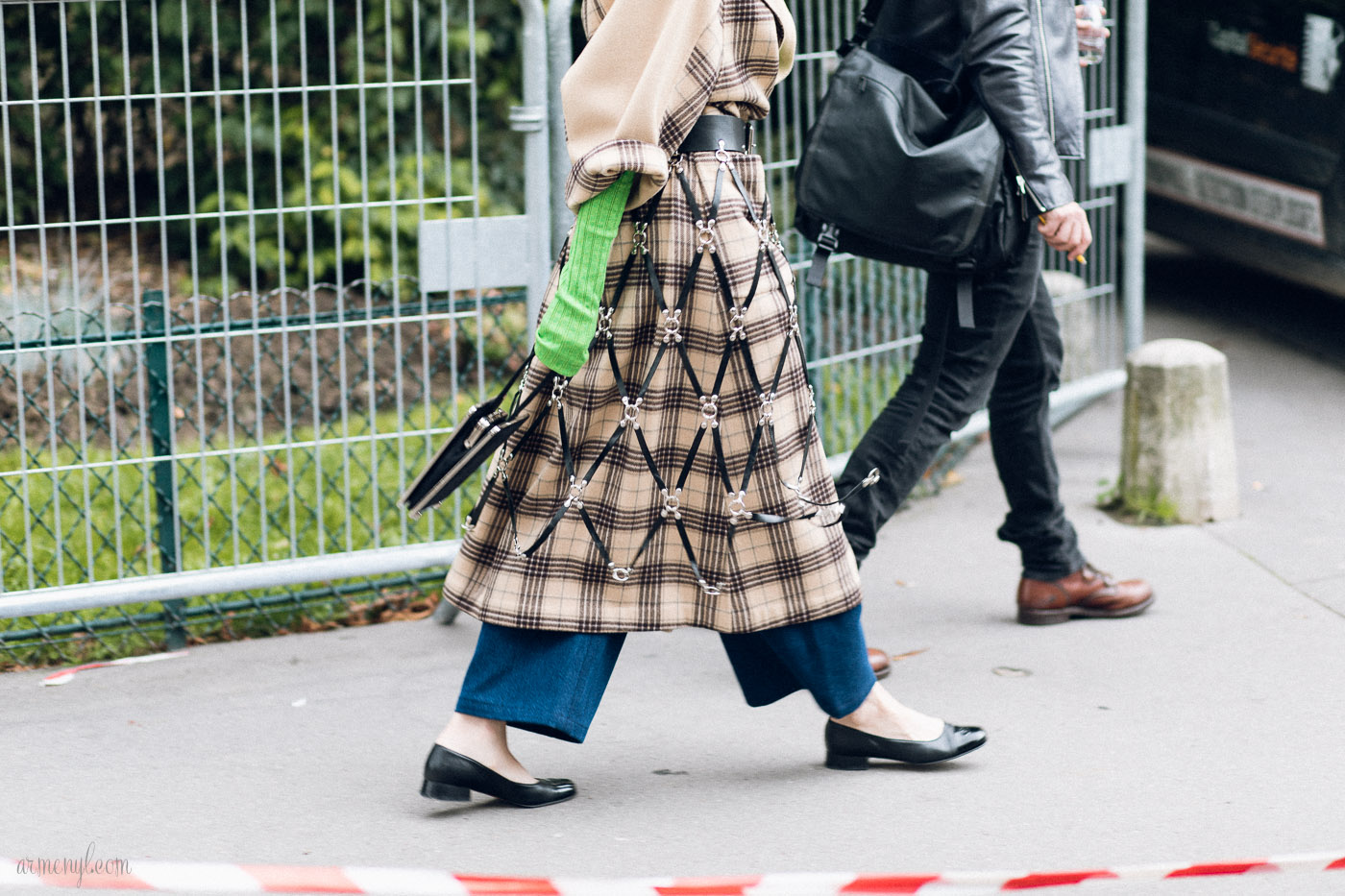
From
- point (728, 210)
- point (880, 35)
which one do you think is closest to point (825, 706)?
point (728, 210)

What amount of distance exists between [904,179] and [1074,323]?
2.93 meters

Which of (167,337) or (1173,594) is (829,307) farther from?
(167,337)

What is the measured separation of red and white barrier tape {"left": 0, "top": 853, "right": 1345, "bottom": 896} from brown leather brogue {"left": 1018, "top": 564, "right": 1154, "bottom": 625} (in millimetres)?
1495

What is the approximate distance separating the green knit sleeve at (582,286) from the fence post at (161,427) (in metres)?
1.49

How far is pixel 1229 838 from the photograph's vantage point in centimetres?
315

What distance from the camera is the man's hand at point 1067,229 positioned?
376 cm

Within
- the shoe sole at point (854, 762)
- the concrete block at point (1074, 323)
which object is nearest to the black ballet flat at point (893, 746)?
the shoe sole at point (854, 762)

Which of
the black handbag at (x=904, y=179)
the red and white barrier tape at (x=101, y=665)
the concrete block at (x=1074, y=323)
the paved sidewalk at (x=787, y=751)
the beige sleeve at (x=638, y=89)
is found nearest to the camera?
the beige sleeve at (x=638, y=89)

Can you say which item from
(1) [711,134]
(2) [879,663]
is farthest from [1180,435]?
(1) [711,134]

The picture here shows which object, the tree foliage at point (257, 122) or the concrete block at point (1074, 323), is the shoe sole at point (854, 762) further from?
the concrete block at point (1074, 323)

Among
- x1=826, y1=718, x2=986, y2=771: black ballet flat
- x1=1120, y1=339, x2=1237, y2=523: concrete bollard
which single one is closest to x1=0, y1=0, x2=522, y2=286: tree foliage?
x1=826, y1=718, x2=986, y2=771: black ballet flat

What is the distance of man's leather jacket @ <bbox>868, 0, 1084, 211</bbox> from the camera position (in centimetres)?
371

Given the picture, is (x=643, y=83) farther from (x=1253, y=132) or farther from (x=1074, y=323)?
(x=1253, y=132)

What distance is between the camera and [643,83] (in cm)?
298
